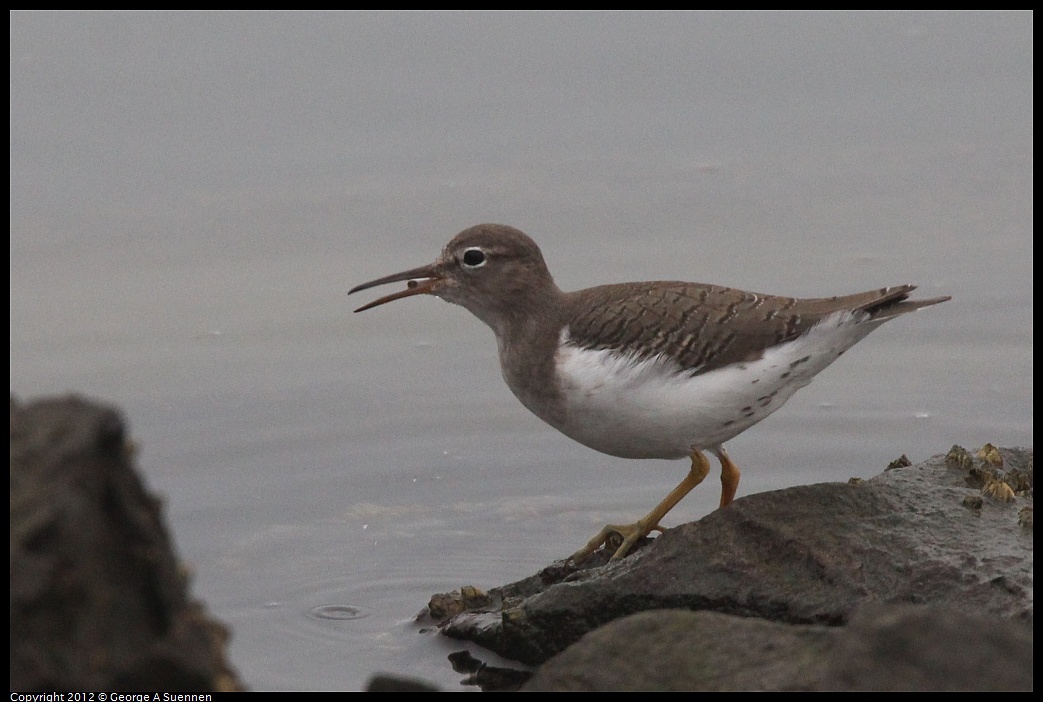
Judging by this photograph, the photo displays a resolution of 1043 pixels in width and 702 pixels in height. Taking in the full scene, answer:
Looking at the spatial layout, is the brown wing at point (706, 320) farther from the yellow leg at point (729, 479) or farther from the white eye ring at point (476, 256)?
the yellow leg at point (729, 479)

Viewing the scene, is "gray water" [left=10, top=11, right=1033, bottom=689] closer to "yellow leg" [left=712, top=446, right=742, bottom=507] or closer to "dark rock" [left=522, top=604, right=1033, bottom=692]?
"yellow leg" [left=712, top=446, right=742, bottom=507]

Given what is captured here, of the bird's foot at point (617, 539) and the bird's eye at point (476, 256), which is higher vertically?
the bird's eye at point (476, 256)

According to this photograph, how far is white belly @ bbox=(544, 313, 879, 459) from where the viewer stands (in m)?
7.39

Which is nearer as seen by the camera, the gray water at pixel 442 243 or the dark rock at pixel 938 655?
the dark rock at pixel 938 655

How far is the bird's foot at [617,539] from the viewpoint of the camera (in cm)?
761

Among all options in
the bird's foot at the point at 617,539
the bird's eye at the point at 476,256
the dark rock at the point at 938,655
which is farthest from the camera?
the bird's eye at the point at 476,256

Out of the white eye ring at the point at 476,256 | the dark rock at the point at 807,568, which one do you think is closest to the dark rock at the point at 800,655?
the dark rock at the point at 807,568

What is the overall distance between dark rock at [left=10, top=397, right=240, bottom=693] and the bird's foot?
163 inches

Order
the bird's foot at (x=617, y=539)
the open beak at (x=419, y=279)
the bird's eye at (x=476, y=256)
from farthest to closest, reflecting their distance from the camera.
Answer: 1. the open beak at (x=419, y=279)
2. the bird's eye at (x=476, y=256)
3. the bird's foot at (x=617, y=539)

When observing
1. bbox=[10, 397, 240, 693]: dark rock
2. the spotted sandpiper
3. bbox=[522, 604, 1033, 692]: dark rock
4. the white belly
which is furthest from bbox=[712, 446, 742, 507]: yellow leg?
bbox=[10, 397, 240, 693]: dark rock

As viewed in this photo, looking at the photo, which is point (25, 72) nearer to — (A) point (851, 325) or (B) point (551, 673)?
(A) point (851, 325)

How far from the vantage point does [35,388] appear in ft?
33.7

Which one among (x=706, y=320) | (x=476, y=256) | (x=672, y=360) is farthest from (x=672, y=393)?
(x=476, y=256)

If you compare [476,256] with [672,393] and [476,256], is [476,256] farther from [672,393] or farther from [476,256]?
[672,393]
